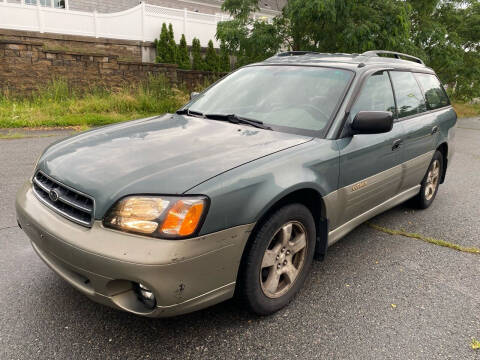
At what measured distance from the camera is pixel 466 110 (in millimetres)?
17609

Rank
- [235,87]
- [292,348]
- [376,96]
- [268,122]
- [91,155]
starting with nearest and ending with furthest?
1. [292,348]
2. [91,155]
3. [268,122]
4. [376,96]
5. [235,87]

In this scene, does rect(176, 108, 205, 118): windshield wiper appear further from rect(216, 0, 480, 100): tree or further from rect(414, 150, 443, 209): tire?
rect(216, 0, 480, 100): tree

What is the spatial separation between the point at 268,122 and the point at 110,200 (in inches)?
56.8

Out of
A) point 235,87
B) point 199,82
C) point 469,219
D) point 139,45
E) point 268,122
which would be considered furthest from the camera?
point 139,45

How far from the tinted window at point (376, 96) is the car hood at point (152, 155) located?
0.73 metres

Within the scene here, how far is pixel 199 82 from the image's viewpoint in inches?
516

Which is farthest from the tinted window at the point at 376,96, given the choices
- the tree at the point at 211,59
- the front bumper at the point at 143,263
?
the tree at the point at 211,59

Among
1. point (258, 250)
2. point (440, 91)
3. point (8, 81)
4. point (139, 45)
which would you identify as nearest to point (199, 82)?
point (139, 45)

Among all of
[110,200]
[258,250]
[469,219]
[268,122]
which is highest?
[268,122]

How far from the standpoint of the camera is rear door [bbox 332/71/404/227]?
9.46ft

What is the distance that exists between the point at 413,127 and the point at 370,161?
3.12ft

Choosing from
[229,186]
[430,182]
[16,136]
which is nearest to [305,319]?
[229,186]

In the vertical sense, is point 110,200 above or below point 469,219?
above

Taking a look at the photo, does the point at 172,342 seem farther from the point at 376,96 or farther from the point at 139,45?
the point at 139,45
